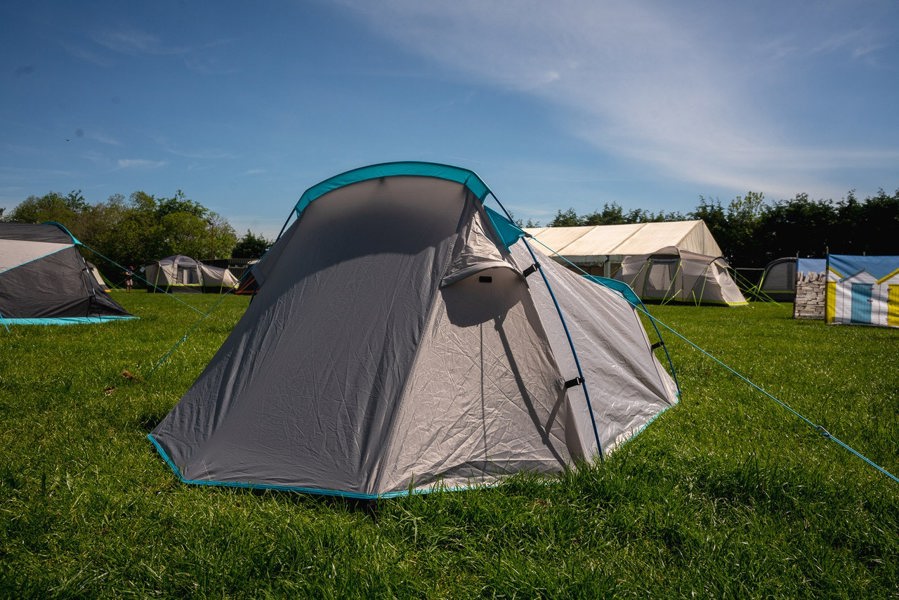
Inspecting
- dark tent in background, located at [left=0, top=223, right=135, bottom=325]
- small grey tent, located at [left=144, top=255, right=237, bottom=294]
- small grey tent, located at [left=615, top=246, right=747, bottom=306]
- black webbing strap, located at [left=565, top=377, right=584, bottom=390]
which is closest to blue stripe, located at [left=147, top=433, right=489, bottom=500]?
black webbing strap, located at [left=565, top=377, right=584, bottom=390]

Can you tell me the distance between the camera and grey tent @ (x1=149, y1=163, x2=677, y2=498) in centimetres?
324

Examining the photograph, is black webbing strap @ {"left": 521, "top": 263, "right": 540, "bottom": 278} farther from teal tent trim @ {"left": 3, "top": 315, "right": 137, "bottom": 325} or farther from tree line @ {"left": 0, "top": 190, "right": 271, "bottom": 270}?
tree line @ {"left": 0, "top": 190, "right": 271, "bottom": 270}

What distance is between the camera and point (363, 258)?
150 inches

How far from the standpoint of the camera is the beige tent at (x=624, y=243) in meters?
24.6

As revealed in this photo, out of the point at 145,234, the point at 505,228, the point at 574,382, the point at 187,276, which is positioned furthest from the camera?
the point at 145,234

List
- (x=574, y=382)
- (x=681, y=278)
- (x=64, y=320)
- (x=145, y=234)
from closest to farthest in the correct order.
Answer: (x=574, y=382) → (x=64, y=320) → (x=681, y=278) → (x=145, y=234)

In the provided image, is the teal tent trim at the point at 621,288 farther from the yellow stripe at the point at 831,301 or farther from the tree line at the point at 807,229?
the tree line at the point at 807,229

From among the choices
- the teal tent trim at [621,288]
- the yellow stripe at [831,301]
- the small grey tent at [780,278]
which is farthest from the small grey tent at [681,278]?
the teal tent trim at [621,288]

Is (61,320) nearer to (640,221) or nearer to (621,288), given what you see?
(621,288)

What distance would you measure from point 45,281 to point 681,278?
19142 mm

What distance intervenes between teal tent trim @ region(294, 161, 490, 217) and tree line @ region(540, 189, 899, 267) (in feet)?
103

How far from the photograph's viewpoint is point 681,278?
2095cm

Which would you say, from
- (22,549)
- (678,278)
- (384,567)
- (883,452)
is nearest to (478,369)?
(384,567)

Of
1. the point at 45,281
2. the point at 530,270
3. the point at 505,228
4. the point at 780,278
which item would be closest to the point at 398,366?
the point at 530,270
